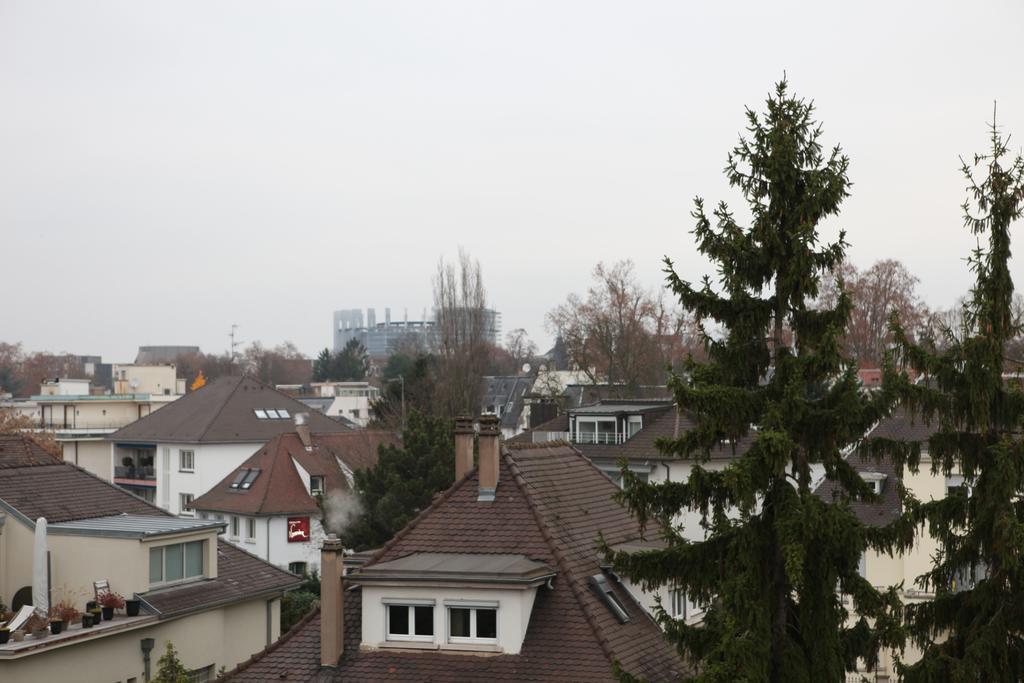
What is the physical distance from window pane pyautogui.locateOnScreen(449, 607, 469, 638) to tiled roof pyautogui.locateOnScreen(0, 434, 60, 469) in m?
12.5

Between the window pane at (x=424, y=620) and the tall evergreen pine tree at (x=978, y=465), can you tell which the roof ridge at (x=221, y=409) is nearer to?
the window pane at (x=424, y=620)

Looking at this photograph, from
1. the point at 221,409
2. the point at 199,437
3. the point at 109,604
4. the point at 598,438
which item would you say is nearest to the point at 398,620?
the point at 109,604

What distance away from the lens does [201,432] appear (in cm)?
5506

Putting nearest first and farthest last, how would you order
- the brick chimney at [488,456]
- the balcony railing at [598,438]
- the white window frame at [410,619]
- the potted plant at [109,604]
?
the white window frame at [410,619] → the brick chimney at [488,456] → the potted plant at [109,604] → the balcony railing at [598,438]

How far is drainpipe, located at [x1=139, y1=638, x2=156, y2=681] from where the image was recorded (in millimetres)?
21969

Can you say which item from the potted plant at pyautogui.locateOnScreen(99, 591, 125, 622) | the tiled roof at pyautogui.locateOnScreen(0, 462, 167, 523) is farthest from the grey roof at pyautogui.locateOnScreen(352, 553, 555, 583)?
the tiled roof at pyautogui.locateOnScreen(0, 462, 167, 523)

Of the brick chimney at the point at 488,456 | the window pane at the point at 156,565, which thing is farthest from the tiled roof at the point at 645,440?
the window pane at the point at 156,565

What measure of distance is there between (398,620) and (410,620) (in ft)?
0.76

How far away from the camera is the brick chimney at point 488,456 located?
2017 centimetres

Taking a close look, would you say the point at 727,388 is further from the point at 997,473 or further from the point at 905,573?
the point at 905,573

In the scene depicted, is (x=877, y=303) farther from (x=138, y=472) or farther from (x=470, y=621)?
(x=470, y=621)

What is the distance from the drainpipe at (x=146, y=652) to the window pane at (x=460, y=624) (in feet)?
24.4

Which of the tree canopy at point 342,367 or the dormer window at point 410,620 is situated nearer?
the dormer window at point 410,620

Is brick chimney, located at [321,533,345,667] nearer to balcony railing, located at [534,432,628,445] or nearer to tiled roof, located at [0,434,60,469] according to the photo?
tiled roof, located at [0,434,60,469]
